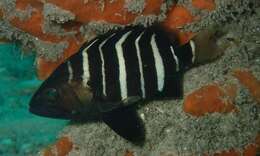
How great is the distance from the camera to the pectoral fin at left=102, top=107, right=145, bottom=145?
9.95 feet

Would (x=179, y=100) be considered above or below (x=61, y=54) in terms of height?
below

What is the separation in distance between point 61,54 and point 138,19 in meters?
0.92

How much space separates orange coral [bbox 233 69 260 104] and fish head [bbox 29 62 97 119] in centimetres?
139

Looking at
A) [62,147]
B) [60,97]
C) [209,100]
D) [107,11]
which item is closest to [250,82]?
[209,100]

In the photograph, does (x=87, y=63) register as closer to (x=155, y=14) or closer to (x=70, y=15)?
(x=70, y=15)

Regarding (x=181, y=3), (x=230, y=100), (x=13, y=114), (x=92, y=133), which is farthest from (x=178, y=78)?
(x=13, y=114)

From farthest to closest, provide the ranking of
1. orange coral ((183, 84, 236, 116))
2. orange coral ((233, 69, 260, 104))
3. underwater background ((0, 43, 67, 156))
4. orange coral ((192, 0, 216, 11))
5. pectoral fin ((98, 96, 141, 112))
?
underwater background ((0, 43, 67, 156)), orange coral ((192, 0, 216, 11)), orange coral ((233, 69, 260, 104)), orange coral ((183, 84, 236, 116)), pectoral fin ((98, 96, 141, 112))

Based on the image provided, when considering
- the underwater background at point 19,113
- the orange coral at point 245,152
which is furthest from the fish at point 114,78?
the underwater background at point 19,113

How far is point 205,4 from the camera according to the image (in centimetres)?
338

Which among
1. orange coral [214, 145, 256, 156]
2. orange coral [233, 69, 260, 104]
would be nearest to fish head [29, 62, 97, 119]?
orange coral [214, 145, 256, 156]

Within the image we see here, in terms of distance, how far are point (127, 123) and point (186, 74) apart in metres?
0.81

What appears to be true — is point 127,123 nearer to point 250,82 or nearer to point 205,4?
point 250,82

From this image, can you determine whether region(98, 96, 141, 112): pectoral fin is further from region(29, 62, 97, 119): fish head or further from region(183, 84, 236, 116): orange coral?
region(183, 84, 236, 116): orange coral

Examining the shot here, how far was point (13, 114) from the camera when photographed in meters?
4.97
